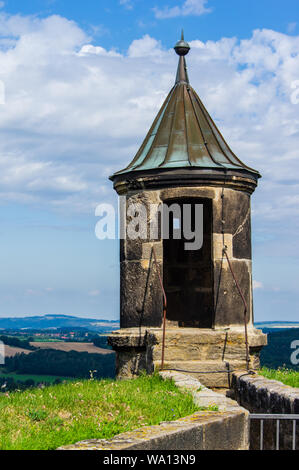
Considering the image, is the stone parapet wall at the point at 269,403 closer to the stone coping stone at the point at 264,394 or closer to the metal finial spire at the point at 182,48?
the stone coping stone at the point at 264,394

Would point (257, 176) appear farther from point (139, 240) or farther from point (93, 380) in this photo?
point (93, 380)

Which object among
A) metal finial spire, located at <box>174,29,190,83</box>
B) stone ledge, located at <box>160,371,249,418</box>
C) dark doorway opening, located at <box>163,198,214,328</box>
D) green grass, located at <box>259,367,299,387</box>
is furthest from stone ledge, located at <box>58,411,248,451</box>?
metal finial spire, located at <box>174,29,190,83</box>

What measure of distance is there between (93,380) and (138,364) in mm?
2201

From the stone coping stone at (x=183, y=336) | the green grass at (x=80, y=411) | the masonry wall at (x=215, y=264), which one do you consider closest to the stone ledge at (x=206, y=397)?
the green grass at (x=80, y=411)

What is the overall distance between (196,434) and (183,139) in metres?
5.58

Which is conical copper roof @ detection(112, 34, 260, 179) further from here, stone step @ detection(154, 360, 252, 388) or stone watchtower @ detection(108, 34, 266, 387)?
stone step @ detection(154, 360, 252, 388)

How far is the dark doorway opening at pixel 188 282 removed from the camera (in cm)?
1117

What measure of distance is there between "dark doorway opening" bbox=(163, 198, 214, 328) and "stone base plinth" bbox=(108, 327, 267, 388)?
1.94 meters

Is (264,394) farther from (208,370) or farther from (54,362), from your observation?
(54,362)

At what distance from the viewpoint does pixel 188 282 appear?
11.4m

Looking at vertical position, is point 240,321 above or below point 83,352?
above

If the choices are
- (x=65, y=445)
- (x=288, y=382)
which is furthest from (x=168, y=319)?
(x=65, y=445)
